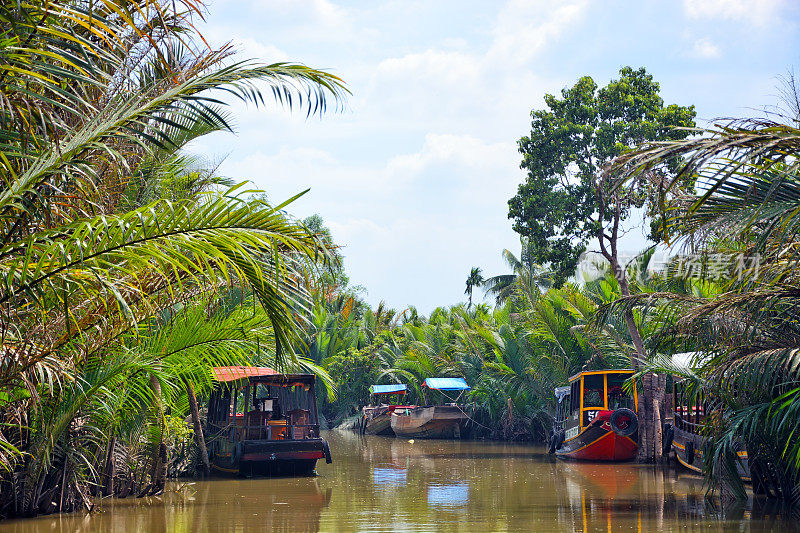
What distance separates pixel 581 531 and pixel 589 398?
14.9 metres

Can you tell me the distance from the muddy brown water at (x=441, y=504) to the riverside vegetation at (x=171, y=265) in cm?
62

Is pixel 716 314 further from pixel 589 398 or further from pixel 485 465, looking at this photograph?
pixel 589 398

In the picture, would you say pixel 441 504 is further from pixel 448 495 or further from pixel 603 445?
pixel 603 445

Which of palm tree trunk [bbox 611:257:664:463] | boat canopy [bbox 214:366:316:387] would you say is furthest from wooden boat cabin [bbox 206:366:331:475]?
palm tree trunk [bbox 611:257:664:463]

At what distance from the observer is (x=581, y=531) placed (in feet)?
34.2

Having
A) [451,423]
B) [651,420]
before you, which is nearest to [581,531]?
[651,420]

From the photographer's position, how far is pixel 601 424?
19453 mm

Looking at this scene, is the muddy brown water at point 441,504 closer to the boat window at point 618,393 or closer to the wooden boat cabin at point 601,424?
the wooden boat cabin at point 601,424

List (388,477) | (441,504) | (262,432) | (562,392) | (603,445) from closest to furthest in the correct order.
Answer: (441,504)
(262,432)
(388,477)
(603,445)
(562,392)

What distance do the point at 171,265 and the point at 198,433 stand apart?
31.0 feet

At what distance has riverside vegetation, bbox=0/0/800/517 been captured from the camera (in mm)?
5457

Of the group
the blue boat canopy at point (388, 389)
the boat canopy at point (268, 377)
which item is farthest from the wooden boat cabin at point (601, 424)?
the blue boat canopy at point (388, 389)

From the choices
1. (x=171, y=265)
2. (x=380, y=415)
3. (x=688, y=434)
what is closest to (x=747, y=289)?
(x=171, y=265)

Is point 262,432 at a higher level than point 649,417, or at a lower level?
lower
